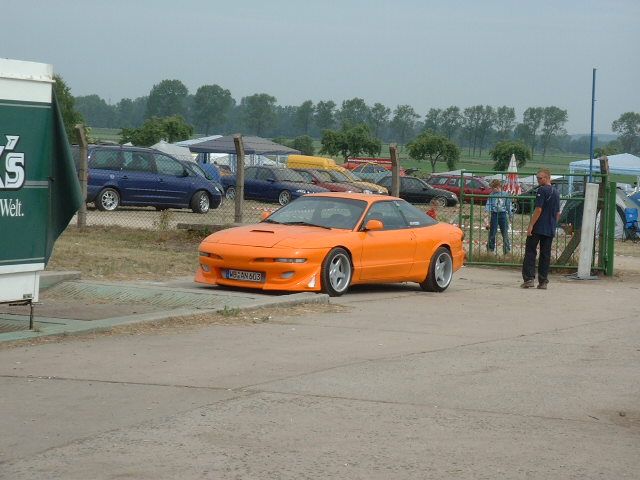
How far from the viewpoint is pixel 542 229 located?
697 inches

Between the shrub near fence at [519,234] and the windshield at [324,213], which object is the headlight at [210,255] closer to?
the windshield at [324,213]

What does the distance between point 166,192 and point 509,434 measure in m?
23.6

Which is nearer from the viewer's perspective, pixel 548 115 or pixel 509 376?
pixel 509 376

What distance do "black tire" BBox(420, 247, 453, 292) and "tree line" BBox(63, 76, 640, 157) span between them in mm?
101681

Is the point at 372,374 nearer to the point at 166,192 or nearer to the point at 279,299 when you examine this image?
the point at 279,299

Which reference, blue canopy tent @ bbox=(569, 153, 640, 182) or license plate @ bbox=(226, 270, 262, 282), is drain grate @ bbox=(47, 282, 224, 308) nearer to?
license plate @ bbox=(226, 270, 262, 282)

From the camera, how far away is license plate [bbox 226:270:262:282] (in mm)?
14273

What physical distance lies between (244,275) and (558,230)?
8306mm

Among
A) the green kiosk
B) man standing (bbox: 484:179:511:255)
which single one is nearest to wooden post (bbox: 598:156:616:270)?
man standing (bbox: 484:179:511:255)

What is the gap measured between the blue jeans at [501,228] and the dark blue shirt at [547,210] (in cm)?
372

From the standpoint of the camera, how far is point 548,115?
443 ft

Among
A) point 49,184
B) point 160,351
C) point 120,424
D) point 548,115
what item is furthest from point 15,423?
point 548,115

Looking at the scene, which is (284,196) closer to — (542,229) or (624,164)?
(542,229)

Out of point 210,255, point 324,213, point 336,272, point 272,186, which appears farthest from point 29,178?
point 272,186
